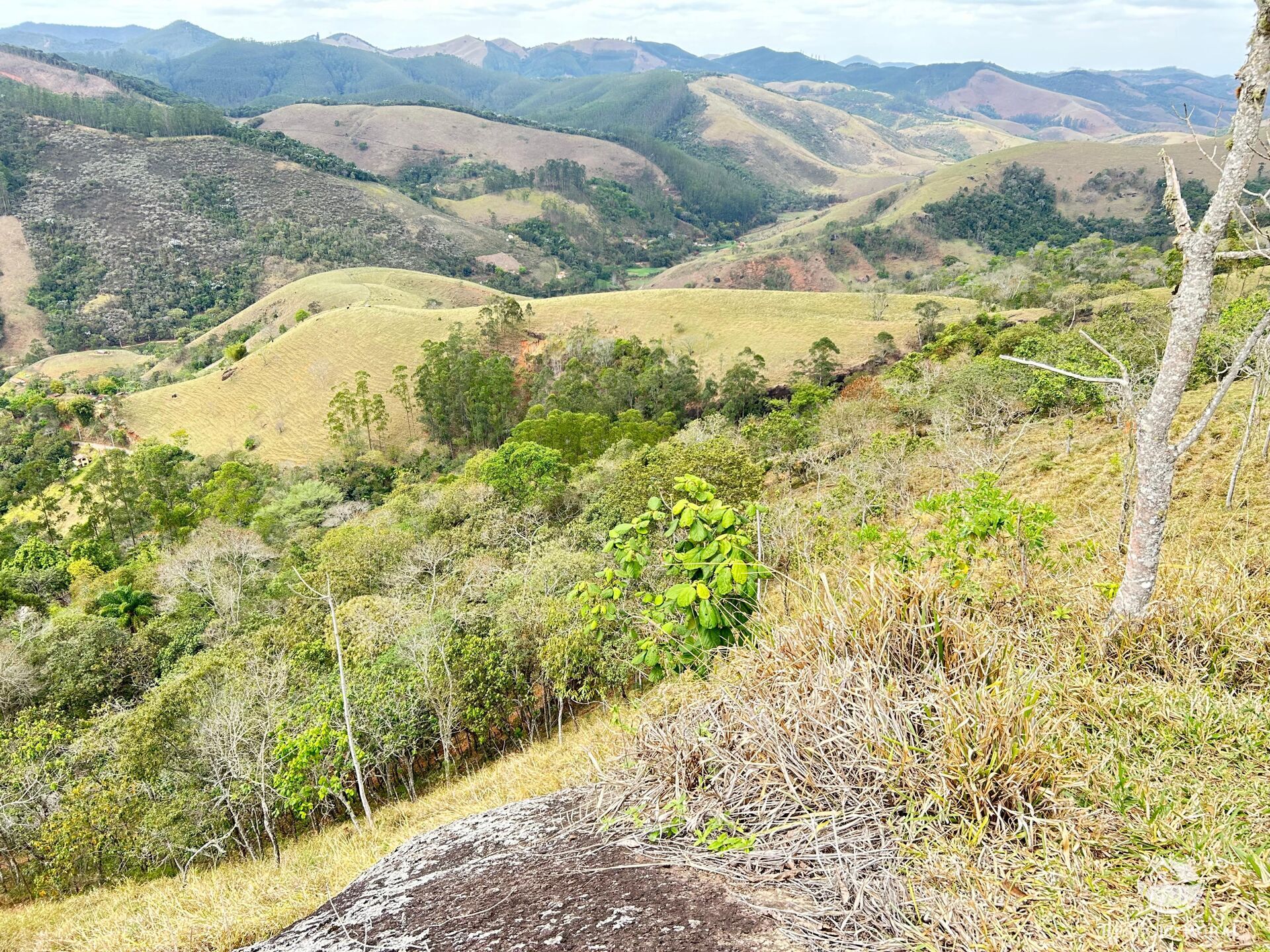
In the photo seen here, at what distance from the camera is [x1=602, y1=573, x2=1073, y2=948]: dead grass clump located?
127 inches

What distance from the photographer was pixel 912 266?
132 metres

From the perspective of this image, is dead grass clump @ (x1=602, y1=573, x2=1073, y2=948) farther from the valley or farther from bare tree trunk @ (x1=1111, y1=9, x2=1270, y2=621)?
bare tree trunk @ (x1=1111, y1=9, x2=1270, y2=621)

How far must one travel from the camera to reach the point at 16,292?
356 feet

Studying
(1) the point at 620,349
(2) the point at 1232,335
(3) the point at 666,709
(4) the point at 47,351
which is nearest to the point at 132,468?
(1) the point at 620,349

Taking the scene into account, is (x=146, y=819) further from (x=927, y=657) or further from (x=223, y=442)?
(x=223, y=442)

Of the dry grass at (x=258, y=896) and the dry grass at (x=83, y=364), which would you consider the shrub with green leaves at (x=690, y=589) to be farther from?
the dry grass at (x=83, y=364)

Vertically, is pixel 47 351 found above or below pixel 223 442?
above

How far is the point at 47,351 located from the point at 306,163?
68.2 metres

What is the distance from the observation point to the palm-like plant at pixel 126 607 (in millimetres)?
28359

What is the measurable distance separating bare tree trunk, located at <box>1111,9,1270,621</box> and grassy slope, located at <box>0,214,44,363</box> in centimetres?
13818

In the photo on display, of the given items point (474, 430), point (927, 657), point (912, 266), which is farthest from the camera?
point (912, 266)

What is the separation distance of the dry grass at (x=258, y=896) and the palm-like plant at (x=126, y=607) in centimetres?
2172

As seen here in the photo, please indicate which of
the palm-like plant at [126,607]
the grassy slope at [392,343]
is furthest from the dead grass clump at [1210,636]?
the grassy slope at [392,343]

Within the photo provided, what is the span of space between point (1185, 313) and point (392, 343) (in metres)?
69.5
